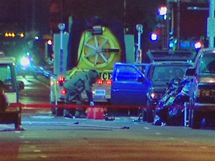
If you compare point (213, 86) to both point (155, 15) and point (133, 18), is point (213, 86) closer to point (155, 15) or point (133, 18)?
point (133, 18)

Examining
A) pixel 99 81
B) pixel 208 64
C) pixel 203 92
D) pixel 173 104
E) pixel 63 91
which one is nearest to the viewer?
pixel 203 92

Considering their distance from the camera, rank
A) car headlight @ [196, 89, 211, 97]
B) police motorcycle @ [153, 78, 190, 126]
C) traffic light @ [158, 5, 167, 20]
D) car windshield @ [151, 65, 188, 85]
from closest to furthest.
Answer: car headlight @ [196, 89, 211, 97]
police motorcycle @ [153, 78, 190, 126]
car windshield @ [151, 65, 188, 85]
traffic light @ [158, 5, 167, 20]

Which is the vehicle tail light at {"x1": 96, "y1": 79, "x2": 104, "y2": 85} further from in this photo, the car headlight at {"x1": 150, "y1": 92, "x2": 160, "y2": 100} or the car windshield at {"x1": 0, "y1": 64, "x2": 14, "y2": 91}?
the car windshield at {"x1": 0, "y1": 64, "x2": 14, "y2": 91}

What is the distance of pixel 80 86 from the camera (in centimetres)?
2769

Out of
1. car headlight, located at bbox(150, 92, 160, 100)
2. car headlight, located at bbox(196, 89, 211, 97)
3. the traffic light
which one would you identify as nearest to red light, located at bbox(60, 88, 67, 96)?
car headlight, located at bbox(150, 92, 160, 100)

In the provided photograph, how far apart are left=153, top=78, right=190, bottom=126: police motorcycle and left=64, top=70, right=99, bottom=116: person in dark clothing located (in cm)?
403

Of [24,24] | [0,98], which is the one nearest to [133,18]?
[24,24]

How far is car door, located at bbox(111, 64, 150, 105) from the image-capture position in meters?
27.6

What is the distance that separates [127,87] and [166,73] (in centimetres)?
222

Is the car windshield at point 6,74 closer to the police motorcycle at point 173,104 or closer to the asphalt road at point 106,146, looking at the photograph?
the asphalt road at point 106,146

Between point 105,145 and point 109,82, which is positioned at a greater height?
point 109,82

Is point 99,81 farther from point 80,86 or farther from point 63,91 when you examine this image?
point 63,91

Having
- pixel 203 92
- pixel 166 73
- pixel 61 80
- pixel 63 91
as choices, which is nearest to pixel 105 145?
pixel 203 92

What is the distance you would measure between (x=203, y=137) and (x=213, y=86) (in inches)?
146
